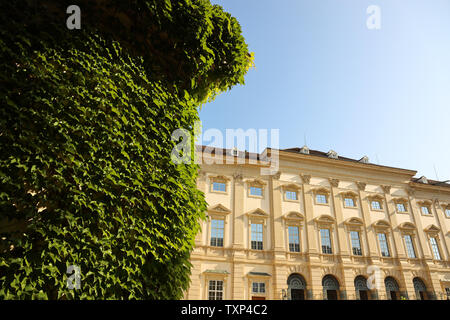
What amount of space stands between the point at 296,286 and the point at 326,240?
17.3 feet

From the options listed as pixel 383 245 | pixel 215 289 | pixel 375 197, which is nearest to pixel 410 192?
pixel 375 197

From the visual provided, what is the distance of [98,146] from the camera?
13.7 feet

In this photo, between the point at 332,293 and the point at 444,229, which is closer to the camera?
the point at 332,293

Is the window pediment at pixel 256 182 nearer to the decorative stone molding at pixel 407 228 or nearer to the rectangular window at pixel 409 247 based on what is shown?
the decorative stone molding at pixel 407 228

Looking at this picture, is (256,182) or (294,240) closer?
(294,240)

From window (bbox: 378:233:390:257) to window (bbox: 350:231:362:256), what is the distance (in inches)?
108

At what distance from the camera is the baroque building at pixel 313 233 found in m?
20.7

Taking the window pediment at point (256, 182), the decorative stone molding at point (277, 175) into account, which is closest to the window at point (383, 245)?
the decorative stone molding at point (277, 175)

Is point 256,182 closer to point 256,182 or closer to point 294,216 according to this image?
point 256,182

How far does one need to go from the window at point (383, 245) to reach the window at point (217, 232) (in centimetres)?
1665

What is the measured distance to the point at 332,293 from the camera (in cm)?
2203

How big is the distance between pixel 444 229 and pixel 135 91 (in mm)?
37194
